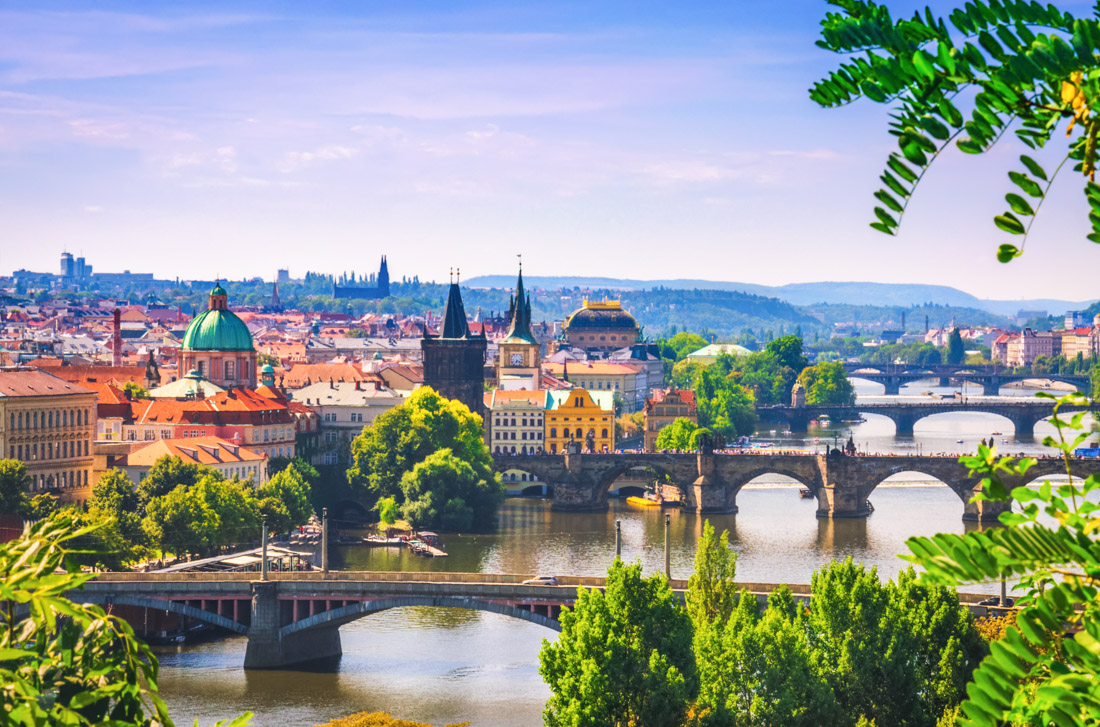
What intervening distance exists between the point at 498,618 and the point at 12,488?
18316mm

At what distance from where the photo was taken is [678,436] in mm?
93875

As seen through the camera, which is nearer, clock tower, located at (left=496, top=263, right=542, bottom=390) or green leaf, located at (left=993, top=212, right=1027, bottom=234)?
green leaf, located at (left=993, top=212, right=1027, bottom=234)

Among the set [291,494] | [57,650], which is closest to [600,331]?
[291,494]

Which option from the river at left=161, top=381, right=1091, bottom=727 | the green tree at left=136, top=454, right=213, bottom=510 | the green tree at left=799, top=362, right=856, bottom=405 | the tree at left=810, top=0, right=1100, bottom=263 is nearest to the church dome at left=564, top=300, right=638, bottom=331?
the green tree at left=799, top=362, right=856, bottom=405

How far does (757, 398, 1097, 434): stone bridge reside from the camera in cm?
11894

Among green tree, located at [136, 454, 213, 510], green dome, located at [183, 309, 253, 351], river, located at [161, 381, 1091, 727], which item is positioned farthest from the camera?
green dome, located at [183, 309, 253, 351]

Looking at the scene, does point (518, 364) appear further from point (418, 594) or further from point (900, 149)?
point (900, 149)

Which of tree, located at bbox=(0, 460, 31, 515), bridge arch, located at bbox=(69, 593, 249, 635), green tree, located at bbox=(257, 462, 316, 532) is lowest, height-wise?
bridge arch, located at bbox=(69, 593, 249, 635)

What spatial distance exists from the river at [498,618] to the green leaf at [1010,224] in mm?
31447

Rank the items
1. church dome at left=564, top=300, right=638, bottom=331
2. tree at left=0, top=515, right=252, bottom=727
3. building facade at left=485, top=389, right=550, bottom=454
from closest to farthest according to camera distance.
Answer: tree at left=0, top=515, right=252, bottom=727
building facade at left=485, top=389, right=550, bottom=454
church dome at left=564, top=300, right=638, bottom=331

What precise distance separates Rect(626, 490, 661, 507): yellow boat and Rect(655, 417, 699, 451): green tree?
867 cm

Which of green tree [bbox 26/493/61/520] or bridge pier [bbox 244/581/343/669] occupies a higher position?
green tree [bbox 26/493/61/520]

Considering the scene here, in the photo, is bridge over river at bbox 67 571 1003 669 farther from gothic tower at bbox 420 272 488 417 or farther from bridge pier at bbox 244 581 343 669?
gothic tower at bbox 420 272 488 417

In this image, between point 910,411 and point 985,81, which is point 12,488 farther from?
point 910,411
